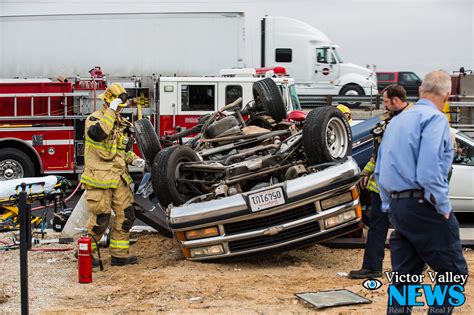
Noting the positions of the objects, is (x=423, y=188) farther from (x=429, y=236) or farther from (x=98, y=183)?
(x=98, y=183)

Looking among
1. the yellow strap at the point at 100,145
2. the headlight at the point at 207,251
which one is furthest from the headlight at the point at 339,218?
the yellow strap at the point at 100,145

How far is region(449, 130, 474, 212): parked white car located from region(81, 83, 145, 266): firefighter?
176 inches

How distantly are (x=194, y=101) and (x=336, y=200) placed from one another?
8325 mm

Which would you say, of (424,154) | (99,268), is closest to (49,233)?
(99,268)

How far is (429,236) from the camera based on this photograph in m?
5.10

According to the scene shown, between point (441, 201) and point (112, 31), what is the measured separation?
691 inches

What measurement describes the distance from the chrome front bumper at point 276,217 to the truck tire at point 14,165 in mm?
7992

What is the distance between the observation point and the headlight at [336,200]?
306 inches

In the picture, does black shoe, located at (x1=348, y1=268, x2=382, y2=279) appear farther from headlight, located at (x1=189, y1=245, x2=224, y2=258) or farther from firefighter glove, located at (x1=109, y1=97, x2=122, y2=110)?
firefighter glove, located at (x1=109, y1=97, x2=122, y2=110)

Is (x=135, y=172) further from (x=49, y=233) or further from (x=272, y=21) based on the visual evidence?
(x=272, y=21)

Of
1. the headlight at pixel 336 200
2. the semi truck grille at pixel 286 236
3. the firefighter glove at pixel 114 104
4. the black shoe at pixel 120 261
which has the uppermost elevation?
the firefighter glove at pixel 114 104

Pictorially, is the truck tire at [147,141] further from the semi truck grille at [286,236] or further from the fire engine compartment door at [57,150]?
the fire engine compartment door at [57,150]

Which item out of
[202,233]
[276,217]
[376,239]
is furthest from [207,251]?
[376,239]

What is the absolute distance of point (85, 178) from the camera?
8.23 m
